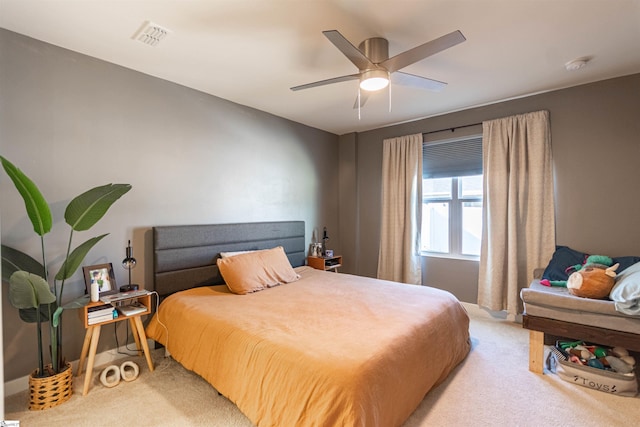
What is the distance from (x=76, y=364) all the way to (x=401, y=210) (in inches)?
152

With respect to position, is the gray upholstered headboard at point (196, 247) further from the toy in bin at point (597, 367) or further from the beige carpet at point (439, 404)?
the toy in bin at point (597, 367)

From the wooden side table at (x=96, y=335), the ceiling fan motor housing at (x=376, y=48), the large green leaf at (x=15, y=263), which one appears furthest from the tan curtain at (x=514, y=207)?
the large green leaf at (x=15, y=263)

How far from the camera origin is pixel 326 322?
2.02 metres

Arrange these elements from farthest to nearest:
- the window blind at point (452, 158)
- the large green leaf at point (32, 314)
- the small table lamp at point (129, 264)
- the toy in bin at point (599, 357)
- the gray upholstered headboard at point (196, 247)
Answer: the window blind at point (452, 158) → the gray upholstered headboard at point (196, 247) → the small table lamp at point (129, 264) → the toy in bin at point (599, 357) → the large green leaf at point (32, 314)

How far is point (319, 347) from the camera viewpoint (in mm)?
1636

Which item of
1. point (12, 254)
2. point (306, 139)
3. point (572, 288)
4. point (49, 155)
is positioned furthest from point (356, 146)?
point (12, 254)

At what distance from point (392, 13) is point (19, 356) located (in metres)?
3.54

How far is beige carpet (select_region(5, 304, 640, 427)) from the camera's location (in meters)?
1.83

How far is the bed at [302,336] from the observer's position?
4.77ft

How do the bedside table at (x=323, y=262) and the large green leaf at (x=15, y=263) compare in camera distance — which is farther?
the bedside table at (x=323, y=262)

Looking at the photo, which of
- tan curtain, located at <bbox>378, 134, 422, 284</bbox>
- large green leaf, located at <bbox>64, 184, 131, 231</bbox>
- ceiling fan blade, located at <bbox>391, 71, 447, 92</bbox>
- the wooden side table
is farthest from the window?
large green leaf, located at <bbox>64, 184, 131, 231</bbox>

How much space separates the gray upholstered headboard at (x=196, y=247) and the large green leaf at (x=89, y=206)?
62 cm

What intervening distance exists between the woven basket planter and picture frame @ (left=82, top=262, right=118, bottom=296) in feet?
1.95

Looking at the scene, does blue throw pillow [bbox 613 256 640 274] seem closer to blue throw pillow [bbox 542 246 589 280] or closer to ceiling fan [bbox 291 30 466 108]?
blue throw pillow [bbox 542 246 589 280]
